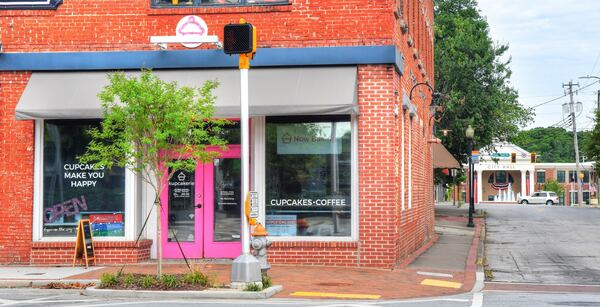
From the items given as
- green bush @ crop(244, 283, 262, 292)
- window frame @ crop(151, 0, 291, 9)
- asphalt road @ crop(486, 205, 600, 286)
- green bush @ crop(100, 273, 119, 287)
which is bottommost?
asphalt road @ crop(486, 205, 600, 286)

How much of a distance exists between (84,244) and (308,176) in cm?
452

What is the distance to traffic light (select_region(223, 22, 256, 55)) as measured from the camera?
37.7 feet

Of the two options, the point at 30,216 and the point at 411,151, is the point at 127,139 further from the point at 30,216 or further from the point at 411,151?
the point at 411,151

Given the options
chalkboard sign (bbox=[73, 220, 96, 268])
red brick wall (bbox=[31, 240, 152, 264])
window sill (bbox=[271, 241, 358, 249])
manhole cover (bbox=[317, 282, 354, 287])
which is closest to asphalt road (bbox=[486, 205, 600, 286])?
window sill (bbox=[271, 241, 358, 249])

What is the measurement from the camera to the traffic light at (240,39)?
37.7 feet

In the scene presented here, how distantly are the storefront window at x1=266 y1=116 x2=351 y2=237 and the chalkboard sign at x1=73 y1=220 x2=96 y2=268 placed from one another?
348 centimetres

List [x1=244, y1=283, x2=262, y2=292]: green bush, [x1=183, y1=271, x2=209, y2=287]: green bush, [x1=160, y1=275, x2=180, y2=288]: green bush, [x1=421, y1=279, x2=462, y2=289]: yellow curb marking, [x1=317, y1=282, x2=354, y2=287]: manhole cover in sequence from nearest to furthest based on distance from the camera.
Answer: [x1=244, y1=283, x2=262, y2=292]: green bush → [x1=160, y1=275, x2=180, y2=288]: green bush → [x1=183, y1=271, x2=209, y2=287]: green bush → [x1=317, y1=282, x2=354, y2=287]: manhole cover → [x1=421, y1=279, x2=462, y2=289]: yellow curb marking

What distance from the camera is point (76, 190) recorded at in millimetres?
15664

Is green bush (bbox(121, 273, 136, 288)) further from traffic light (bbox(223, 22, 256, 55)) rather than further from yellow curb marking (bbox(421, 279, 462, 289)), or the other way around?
yellow curb marking (bbox(421, 279, 462, 289))

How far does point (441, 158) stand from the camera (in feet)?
97.3

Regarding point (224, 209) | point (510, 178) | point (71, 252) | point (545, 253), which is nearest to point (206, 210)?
point (224, 209)

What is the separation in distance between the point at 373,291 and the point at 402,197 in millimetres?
6007

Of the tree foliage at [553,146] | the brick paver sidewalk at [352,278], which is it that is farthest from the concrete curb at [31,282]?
the tree foliage at [553,146]

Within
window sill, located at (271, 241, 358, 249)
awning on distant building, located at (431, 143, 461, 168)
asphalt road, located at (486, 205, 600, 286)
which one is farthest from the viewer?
awning on distant building, located at (431, 143, 461, 168)
